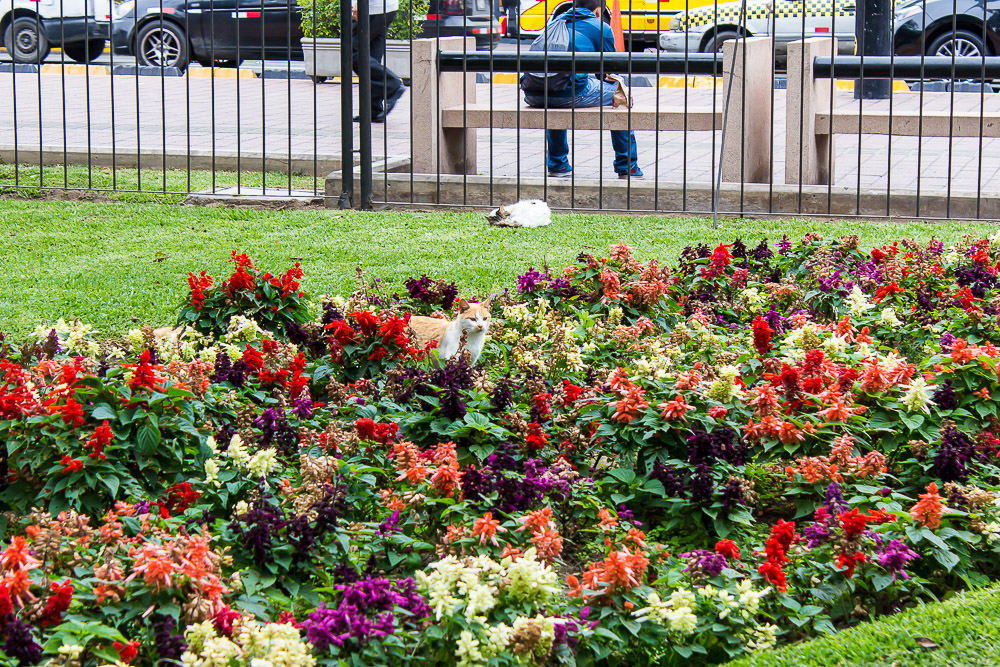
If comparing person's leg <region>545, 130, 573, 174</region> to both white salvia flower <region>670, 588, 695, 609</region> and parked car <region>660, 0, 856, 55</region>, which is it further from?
parked car <region>660, 0, 856, 55</region>

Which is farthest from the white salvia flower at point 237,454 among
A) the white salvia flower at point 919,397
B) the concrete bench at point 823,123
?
the concrete bench at point 823,123

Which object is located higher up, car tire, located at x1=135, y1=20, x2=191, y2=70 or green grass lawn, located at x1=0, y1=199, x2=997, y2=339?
car tire, located at x1=135, y1=20, x2=191, y2=70

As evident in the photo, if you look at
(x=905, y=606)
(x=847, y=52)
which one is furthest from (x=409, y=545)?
(x=847, y=52)

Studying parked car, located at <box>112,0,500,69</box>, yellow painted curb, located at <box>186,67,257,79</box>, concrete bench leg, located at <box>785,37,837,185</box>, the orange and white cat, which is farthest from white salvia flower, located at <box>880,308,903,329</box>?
yellow painted curb, located at <box>186,67,257,79</box>

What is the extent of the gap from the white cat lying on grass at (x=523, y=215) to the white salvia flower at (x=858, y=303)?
8.80 feet

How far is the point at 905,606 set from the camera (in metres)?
2.90

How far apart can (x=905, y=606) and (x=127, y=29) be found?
20053mm

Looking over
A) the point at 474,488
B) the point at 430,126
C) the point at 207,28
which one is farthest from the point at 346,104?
the point at 207,28

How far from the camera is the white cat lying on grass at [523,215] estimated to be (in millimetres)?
7285

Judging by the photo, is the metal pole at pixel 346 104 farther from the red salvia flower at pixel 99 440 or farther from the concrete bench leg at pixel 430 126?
the red salvia flower at pixel 99 440

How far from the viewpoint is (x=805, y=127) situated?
8.50 metres

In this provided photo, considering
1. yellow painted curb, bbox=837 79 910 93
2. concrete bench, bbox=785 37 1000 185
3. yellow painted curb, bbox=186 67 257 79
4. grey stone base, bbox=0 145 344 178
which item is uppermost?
yellow painted curb, bbox=186 67 257 79

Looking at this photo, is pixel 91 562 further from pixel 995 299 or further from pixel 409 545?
pixel 995 299

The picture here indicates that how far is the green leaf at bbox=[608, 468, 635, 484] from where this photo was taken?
3432 millimetres
